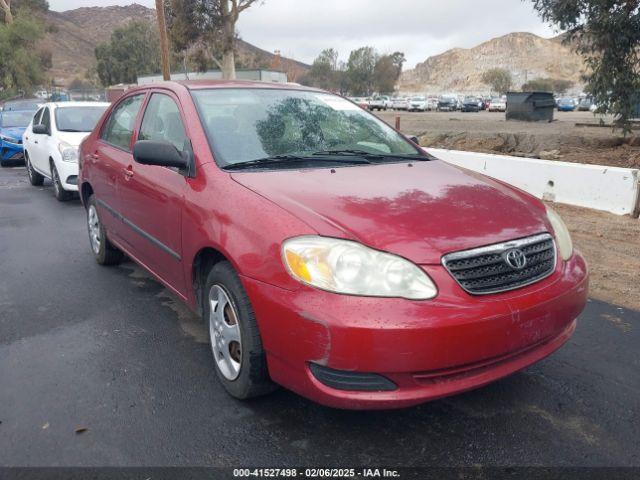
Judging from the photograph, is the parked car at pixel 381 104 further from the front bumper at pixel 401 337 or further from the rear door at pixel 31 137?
the front bumper at pixel 401 337

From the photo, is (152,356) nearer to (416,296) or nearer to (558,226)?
(416,296)

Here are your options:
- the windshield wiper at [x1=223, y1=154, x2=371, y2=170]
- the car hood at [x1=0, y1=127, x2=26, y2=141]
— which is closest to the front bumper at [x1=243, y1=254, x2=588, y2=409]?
the windshield wiper at [x1=223, y1=154, x2=371, y2=170]

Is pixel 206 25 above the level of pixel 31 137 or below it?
above

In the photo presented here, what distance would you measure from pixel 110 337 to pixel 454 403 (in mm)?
2310

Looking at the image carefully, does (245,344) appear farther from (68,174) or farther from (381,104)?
(381,104)

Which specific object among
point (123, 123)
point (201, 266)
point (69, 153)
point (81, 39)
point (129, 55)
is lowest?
point (201, 266)

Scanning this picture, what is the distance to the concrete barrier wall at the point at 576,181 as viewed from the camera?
6.74 meters

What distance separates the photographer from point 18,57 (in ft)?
137

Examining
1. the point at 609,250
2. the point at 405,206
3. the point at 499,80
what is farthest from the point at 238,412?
the point at 499,80

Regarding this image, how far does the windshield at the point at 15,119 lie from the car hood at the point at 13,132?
0.16 m

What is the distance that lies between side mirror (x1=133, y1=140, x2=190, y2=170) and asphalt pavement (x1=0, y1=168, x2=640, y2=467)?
1.21 meters

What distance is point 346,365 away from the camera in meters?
2.31

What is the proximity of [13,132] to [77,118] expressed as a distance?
564 cm

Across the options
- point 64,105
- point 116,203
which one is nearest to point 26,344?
point 116,203
